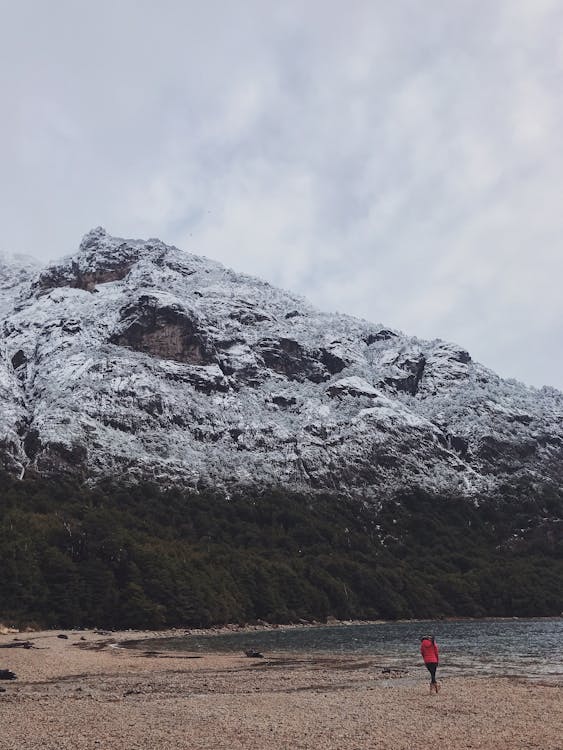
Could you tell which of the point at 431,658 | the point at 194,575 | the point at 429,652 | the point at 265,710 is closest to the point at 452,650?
the point at 429,652

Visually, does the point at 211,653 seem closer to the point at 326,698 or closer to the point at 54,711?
the point at 326,698

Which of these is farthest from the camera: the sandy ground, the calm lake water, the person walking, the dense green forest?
the dense green forest

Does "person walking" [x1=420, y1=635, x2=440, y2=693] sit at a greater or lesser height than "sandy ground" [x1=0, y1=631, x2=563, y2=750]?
greater

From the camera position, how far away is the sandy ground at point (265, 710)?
2098 cm

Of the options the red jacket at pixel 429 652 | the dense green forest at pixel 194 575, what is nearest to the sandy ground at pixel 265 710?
the red jacket at pixel 429 652

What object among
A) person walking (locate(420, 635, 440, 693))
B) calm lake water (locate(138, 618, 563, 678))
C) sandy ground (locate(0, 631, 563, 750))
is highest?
person walking (locate(420, 635, 440, 693))

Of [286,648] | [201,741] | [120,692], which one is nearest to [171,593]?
[286,648]

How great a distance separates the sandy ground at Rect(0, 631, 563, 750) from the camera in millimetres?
20984

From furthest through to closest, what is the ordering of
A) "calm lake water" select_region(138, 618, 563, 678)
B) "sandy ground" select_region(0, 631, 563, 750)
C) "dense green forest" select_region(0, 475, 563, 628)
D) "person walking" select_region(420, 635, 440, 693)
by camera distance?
"dense green forest" select_region(0, 475, 563, 628) < "calm lake water" select_region(138, 618, 563, 678) < "person walking" select_region(420, 635, 440, 693) < "sandy ground" select_region(0, 631, 563, 750)

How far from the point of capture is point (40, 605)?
9769 cm

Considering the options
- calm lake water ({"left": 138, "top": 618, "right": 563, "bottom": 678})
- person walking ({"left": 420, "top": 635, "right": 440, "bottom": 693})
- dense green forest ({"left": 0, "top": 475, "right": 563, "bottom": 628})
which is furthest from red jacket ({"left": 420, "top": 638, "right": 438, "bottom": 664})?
dense green forest ({"left": 0, "top": 475, "right": 563, "bottom": 628})

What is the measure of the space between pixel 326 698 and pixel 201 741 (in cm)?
1280

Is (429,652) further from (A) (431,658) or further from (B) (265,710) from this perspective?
(B) (265,710)

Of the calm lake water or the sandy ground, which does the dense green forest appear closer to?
the calm lake water
